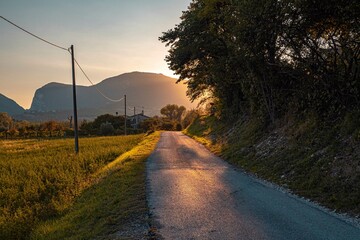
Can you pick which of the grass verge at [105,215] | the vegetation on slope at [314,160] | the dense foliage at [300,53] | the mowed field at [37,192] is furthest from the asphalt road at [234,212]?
the dense foliage at [300,53]

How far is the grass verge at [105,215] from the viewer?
304 inches

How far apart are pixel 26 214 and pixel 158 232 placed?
629 centimetres

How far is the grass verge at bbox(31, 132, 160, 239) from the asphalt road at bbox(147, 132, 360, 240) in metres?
0.48

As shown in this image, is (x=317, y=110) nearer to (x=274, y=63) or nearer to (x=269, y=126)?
(x=274, y=63)

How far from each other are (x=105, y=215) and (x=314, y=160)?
25.5 ft

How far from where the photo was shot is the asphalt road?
273 inches

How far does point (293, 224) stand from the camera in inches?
291

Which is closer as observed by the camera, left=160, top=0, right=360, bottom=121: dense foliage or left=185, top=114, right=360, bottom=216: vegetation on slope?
left=185, top=114, right=360, bottom=216: vegetation on slope

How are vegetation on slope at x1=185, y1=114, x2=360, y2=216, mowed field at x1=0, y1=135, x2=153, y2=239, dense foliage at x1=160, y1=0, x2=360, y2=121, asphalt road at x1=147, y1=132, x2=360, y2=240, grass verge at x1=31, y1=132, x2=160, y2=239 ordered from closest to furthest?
1. asphalt road at x1=147, y1=132, x2=360, y2=240
2. grass verge at x1=31, y1=132, x2=160, y2=239
3. vegetation on slope at x1=185, y1=114, x2=360, y2=216
4. mowed field at x1=0, y1=135, x2=153, y2=239
5. dense foliage at x1=160, y1=0, x2=360, y2=121

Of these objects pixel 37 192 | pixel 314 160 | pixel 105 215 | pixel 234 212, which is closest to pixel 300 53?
pixel 314 160

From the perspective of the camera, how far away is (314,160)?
12.3 metres

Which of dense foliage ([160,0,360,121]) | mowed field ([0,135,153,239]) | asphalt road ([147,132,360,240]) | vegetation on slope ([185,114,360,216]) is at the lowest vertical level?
mowed field ([0,135,153,239])

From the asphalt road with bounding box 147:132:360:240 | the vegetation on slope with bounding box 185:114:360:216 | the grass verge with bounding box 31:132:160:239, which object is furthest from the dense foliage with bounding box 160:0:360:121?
the grass verge with bounding box 31:132:160:239

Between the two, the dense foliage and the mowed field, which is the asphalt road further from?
the dense foliage
